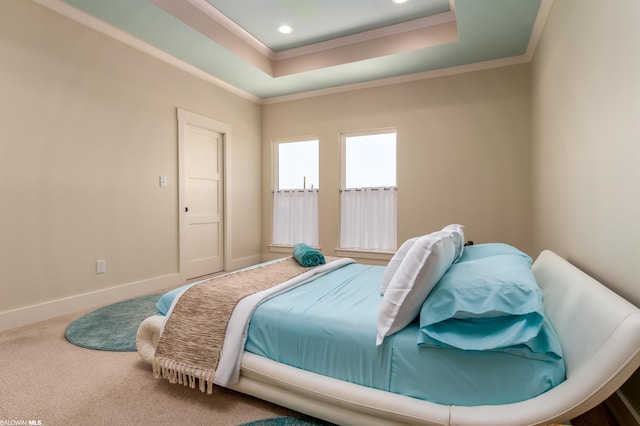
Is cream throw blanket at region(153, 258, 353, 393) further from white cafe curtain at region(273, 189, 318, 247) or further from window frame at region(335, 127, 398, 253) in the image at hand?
white cafe curtain at region(273, 189, 318, 247)

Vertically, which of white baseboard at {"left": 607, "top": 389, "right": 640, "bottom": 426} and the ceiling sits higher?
the ceiling

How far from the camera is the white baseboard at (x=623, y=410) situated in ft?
4.39

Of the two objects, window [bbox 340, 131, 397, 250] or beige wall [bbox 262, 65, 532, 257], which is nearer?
beige wall [bbox 262, 65, 532, 257]

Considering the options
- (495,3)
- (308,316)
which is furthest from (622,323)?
(495,3)

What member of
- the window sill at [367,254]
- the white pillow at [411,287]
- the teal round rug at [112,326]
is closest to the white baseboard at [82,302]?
the teal round rug at [112,326]

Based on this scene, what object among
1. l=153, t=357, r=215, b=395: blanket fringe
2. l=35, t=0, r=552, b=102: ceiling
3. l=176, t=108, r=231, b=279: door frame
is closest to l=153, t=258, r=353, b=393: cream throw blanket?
l=153, t=357, r=215, b=395: blanket fringe

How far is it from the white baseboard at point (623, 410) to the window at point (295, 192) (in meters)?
3.78

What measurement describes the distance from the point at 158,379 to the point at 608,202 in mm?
2536

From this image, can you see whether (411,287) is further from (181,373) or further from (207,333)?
(181,373)

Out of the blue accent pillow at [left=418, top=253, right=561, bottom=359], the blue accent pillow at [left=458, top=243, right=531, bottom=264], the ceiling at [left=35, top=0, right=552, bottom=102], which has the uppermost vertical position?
the ceiling at [left=35, top=0, right=552, bottom=102]

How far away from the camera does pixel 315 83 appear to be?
4582 millimetres

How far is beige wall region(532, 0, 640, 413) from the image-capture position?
1379mm

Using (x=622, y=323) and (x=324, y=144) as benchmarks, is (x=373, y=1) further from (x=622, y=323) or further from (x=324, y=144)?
(x=622, y=323)

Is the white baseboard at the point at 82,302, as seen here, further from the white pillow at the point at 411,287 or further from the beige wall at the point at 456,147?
the white pillow at the point at 411,287
